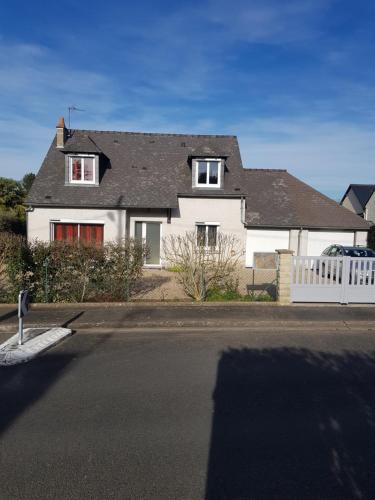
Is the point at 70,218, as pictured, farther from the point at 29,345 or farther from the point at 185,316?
the point at 29,345

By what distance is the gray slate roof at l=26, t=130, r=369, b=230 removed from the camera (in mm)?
18297

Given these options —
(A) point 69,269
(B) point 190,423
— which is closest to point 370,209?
(A) point 69,269

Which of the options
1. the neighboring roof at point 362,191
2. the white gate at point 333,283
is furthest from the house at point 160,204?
the neighboring roof at point 362,191

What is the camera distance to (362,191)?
36125 mm

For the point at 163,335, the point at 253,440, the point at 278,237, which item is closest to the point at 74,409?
the point at 253,440

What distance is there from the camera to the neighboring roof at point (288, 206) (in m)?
19.5

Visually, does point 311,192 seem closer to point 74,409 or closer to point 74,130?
point 74,130

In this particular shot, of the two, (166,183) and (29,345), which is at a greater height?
(166,183)

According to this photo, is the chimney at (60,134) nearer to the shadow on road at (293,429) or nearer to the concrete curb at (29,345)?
the concrete curb at (29,345)

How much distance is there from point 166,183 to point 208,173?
2.14 meters

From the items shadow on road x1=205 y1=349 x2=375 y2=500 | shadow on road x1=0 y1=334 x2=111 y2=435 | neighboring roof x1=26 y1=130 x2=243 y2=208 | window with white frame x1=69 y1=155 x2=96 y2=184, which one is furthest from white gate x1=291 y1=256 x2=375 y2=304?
window with white frame x1=69 y1=155 x2=96 y2=184

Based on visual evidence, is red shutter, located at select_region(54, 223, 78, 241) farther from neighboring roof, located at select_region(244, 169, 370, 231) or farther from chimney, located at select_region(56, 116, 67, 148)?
neighboring roof, located at select_region(244, 169, 370, 231)

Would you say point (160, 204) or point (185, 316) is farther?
point (160, 204)

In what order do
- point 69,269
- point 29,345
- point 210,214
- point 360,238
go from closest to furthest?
point 29,345 < point 69,269 < point 210,214 < point 360,238
